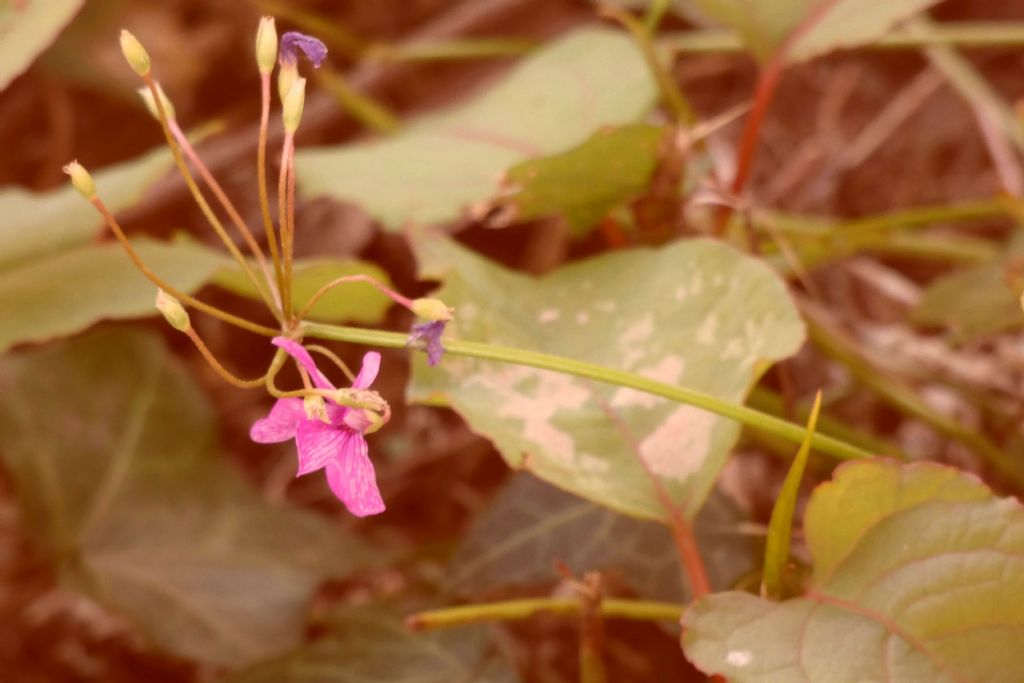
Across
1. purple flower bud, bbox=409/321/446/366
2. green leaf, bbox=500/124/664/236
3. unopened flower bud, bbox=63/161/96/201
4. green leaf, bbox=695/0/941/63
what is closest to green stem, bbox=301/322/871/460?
purple flower bud, bbox=409/321/446/366

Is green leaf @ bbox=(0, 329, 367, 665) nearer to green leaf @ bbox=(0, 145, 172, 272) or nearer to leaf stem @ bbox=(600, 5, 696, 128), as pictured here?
green leaf @ bbox=(0, 145, 172, 272)

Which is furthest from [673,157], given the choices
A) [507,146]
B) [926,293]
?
[926,293]

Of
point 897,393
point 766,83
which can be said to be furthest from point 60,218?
point 897,393

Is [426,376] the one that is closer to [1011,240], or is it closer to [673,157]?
[673,157]

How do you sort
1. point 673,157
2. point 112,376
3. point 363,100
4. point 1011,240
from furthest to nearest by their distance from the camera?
1. point 363,100
2. point 112,376
3. point 1011,240
4. point 673,157

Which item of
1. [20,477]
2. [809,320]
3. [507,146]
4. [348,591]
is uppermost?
[507,146]

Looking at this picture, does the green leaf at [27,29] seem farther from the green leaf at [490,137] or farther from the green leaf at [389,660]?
the green leaf at [389,660]

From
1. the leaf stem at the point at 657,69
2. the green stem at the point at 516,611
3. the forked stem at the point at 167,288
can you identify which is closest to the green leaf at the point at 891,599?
the green stem at the point at 516,611
